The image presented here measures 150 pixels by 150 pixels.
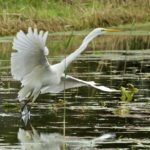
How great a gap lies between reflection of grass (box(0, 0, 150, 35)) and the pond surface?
9.58m

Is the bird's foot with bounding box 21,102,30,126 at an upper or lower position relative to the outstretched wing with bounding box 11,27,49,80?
lower

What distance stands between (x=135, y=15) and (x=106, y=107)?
20.7 metres

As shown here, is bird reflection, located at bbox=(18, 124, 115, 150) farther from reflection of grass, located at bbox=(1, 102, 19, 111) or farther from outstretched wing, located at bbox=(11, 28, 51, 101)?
reflection of grass, located at bbox=(1, 102, 19, 111)

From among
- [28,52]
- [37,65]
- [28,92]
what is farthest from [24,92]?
[28,52]

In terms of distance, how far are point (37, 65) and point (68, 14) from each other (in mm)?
18615

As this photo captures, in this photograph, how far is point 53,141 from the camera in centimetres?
896

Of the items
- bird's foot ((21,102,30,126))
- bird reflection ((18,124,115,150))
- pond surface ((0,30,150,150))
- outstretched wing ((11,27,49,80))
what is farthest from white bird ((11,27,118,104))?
bird reflection ((18,124,115,150))

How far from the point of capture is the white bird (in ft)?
33.1

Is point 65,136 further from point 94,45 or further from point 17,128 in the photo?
point 94,45

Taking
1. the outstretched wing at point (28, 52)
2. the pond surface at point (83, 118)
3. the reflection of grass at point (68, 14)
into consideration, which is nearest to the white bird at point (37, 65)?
the outstretched wing at point (28, 52)

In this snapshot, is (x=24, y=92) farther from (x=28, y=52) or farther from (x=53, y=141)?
(x=53, y=141)

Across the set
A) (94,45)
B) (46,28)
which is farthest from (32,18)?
(94,45)

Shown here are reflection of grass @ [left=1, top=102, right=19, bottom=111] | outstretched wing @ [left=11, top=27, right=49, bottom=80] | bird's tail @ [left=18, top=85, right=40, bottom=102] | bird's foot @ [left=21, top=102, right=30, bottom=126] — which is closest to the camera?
outstretched wing @ [left=11, top=27, right=49, bottom=80]

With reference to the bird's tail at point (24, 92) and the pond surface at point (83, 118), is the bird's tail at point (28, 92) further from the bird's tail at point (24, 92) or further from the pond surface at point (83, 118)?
the pond surface at point (83, 118)
